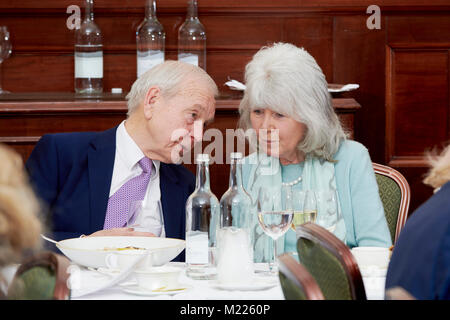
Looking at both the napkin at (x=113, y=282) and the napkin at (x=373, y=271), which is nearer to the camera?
the napkin at (x=113, y=282)

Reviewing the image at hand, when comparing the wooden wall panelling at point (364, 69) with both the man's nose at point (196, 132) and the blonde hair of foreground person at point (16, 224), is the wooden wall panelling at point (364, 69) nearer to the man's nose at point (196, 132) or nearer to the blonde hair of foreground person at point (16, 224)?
the man's nose at point (196, 132)

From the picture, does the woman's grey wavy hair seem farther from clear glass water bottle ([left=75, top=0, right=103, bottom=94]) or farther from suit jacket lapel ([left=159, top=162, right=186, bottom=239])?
clear glass water bottle ([left=75, top=0, right=103, bottom=94])

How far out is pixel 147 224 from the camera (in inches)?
74.1

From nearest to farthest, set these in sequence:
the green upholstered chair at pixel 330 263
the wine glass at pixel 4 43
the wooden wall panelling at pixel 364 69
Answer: the green upholstered chair at pixel 330 263 → the wine glass at pixel 4 43 → the wooden wall panelling at pixel 364 69

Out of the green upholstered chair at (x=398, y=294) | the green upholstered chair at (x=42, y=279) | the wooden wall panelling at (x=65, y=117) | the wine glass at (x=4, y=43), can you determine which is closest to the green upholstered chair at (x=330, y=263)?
the green upholstered chair at (x=398, y=294)

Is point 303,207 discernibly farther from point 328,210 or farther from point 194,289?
point 194,289

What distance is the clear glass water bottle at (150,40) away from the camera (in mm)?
3270

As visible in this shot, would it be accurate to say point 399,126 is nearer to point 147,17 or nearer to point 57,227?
point 147,17

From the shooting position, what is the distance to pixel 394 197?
8.06 feet

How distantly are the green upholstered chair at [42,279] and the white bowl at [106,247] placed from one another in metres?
0.57

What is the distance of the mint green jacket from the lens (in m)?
2.24

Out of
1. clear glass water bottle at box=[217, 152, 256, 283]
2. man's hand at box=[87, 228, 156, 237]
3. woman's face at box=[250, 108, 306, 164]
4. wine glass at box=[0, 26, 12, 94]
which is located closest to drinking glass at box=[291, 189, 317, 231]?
clear glass water bottle at box=[217, 152, 256, 283]

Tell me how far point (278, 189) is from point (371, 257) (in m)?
0.28

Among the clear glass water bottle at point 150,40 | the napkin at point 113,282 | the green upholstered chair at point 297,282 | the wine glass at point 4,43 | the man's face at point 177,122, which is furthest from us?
the clear glass water bottle at point 150,40
